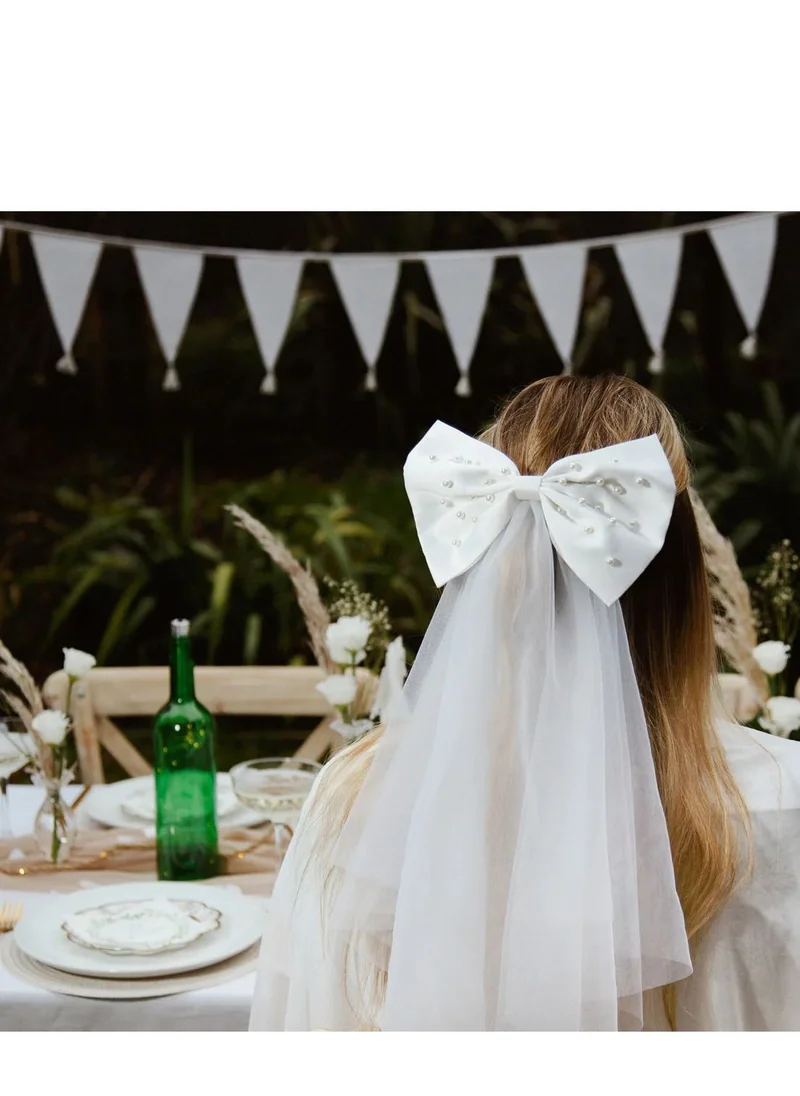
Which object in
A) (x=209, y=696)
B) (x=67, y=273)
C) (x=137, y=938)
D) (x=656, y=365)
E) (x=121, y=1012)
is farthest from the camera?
(x=656, y=365)

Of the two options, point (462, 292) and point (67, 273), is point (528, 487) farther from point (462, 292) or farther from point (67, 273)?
point (67, 273)

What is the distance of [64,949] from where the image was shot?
1.33 m

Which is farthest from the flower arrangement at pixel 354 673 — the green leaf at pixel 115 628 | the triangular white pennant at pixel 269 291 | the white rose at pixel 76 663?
the green leaf at pixel 115 628

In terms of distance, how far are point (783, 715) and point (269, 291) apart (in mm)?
2109

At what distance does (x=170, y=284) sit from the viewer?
3.25 meters

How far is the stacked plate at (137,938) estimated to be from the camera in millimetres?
1275

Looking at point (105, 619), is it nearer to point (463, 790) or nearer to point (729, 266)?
point (729, 266)

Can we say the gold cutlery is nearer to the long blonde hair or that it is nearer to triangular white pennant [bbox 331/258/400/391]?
the long blonde hair

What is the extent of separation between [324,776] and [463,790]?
0.15 m

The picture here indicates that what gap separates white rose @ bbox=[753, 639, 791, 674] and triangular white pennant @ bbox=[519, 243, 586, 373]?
5.41ft

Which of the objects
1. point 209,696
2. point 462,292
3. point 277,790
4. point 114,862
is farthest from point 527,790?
point 462,292

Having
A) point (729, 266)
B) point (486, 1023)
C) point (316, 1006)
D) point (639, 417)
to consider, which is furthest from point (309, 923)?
point (729, 266)

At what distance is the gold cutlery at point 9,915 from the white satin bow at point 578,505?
0.85 m

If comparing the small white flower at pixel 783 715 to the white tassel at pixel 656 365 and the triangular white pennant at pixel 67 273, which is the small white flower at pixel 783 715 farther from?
the white tassel at pixel 656 365
